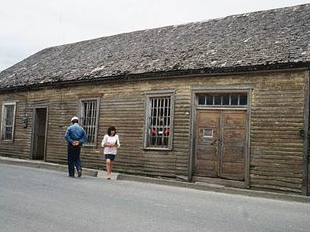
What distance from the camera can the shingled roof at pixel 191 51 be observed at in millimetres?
12050

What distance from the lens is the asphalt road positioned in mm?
6012

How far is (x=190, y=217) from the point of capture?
6.82m

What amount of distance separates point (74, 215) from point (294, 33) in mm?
9059

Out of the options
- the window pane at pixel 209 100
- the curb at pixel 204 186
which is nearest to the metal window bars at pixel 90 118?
the curb at pixel 204 186

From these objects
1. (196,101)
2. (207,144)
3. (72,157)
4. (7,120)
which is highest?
(196,101)

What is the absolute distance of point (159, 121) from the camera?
14188 mm

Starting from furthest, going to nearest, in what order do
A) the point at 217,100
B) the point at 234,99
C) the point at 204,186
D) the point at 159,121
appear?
the point at 159,121
the point at 217,100
the point at 234,99
the point at 204,186

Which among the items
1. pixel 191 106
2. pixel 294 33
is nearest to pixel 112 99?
pixel 191 106

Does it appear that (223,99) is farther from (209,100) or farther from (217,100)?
(209,100)

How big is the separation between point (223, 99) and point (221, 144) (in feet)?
4.54

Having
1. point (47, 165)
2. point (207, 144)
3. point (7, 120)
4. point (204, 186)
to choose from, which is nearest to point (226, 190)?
point (204, 186)

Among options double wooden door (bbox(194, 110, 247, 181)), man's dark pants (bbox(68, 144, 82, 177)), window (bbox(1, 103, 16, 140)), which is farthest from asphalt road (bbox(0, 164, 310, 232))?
window (bbox(1, 103, 16, 140))

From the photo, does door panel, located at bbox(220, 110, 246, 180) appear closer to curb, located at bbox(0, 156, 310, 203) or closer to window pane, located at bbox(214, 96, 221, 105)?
window pane, located at bbox(214, 96, 221, 105)

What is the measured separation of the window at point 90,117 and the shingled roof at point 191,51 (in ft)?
3.47
